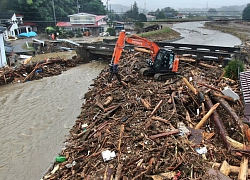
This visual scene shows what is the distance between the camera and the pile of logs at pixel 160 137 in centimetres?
701

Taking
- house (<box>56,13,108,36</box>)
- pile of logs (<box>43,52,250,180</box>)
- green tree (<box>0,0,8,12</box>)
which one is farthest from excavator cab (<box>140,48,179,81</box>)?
green tree (<box>0,0,8,12</box>)

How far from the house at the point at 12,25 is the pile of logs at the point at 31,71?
28.2 m

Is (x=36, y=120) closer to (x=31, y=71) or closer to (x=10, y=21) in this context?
(x=31, y=71)

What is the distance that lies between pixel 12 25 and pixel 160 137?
52713 mm

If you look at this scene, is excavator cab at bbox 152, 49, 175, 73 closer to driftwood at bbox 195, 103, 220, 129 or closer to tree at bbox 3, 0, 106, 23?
driftwood at bbox 195, 103, 220, 129

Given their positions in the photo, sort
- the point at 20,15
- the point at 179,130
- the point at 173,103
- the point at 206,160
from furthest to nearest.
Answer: the point at 20,15 → the point at 173,103 → the point at 179,130 → the point at 206,160

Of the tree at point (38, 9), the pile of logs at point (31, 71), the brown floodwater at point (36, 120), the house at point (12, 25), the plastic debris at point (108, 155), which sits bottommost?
the brown floodwater at point (36, 120)

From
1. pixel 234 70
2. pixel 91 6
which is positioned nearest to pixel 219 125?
pixel 234 70

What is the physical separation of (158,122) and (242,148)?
3168 millimetres

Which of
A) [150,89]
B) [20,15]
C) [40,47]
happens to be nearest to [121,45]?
[150,89]

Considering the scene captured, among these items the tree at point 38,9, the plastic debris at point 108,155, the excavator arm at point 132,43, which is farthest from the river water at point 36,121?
the tree at point 38,9

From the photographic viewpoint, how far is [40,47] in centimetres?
3775

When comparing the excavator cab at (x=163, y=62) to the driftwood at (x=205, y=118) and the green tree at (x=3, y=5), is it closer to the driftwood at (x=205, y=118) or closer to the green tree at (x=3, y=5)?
the driftwood at (x=205, y=118)

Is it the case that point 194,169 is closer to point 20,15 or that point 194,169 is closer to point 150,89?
point 150,89
